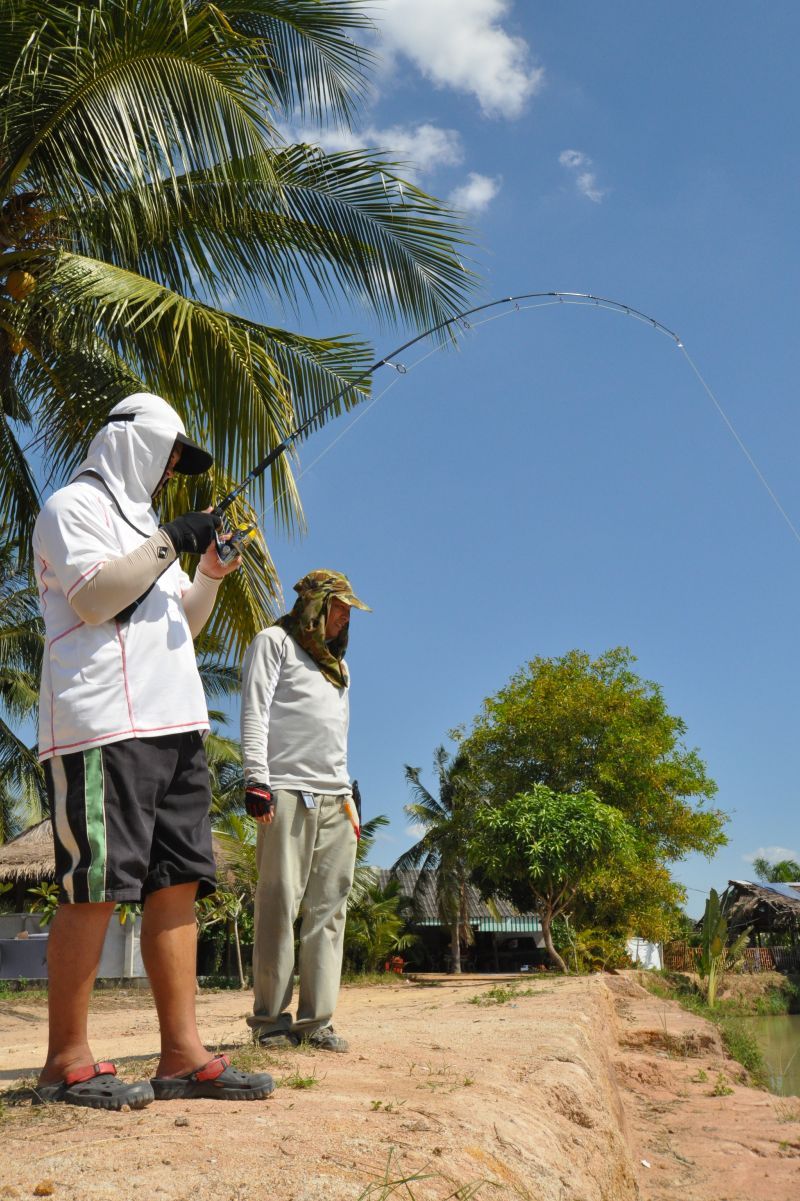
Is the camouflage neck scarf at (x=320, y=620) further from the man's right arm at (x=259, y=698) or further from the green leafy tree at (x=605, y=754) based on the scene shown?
the green leafy tree at (x=605, y=754)

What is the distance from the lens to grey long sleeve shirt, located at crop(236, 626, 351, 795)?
418cm

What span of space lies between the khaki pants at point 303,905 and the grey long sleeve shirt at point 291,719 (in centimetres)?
9

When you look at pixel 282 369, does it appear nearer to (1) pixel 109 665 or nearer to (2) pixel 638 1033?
(2) pixel 638 1033

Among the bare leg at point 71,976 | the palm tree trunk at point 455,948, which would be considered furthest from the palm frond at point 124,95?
the palm tree trunk at point 455,948

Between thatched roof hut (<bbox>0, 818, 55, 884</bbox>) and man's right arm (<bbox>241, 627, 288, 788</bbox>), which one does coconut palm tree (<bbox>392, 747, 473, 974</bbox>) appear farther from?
man's right arm (<bbox>241, 627, 288, 788</bbox>)

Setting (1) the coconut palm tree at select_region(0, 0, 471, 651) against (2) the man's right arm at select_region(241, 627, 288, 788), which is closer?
(2) the man's right arm at select_region(241, 627, 288, 788)

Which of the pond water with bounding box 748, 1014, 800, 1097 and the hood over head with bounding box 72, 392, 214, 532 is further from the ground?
the hood over head with bounding box 72, 392, 214, 532

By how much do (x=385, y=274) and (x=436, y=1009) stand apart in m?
5.74

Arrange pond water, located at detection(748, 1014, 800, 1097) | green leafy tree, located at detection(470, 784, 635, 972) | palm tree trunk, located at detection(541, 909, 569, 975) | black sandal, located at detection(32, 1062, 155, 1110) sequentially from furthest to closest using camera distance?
green leafy tree, located at detection(470, 784, 635, 972)
palm tree trunk, located at detection(541, 909, 569, 975)
pond water, located at detection(748, 1014, 800, 1097)
black sandal, located at detection(32, 1062, 155, 1110)

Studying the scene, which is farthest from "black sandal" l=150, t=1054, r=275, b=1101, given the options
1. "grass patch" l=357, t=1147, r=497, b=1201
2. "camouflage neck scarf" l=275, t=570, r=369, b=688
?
"camouflage neck scarf" l=275, t=570, r=369, b=688

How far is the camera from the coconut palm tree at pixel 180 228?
7.46 meters

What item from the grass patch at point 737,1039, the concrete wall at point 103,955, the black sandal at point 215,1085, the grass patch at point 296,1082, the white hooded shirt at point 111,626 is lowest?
the grass patch at point 737,1039

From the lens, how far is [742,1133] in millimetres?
5816

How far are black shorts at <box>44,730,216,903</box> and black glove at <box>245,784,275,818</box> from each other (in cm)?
109
